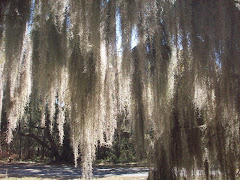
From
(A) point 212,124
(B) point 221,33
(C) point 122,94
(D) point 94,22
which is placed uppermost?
(D) point 94,22

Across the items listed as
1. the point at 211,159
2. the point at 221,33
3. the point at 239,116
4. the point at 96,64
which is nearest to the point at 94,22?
the point at 96,64

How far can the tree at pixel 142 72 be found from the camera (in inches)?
89.6

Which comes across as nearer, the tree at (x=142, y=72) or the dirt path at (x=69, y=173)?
the tree at (x=142, y=72)

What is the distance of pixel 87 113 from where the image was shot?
2.54m

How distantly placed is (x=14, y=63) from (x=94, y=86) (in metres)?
0.79

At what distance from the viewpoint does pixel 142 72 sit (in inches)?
92.6

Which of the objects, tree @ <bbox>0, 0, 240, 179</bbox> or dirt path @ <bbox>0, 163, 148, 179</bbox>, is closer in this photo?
tree @ <bbox>0, 0, 240, 179</bbox>

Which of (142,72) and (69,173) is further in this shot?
(69,173)

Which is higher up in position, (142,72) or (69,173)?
(142,72)

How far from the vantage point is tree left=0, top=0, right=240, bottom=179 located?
7.47 feet

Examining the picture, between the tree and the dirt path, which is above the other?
the tree

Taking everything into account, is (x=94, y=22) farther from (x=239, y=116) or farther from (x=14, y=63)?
(x=239, y=116)

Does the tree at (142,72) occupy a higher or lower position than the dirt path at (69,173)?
higher

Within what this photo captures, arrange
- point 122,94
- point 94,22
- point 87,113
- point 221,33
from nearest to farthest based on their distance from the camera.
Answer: point 221,33 → point 94,22 → point 87,113 → point 122,94
